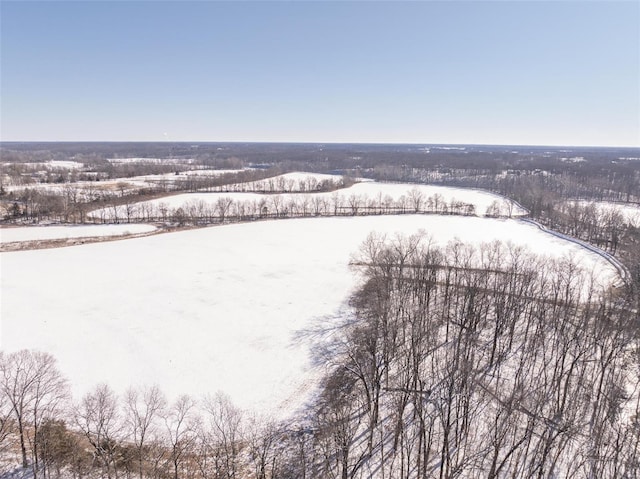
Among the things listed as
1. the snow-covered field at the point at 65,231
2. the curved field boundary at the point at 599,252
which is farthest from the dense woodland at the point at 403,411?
the snow-covered field at the point at 65,231

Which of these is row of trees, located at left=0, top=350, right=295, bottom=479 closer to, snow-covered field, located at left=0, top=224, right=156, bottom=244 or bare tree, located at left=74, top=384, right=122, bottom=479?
bare tree, located at left=74, top=384, right=122, bottom=479

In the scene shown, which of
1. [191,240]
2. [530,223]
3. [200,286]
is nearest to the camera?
[200,286]

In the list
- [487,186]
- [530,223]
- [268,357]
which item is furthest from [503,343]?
[487,186]

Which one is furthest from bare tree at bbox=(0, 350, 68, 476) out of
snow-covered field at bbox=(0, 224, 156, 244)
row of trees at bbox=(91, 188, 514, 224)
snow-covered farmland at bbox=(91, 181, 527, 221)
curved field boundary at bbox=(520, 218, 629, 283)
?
snow-covered farmland at bbox=(91, 181, 527, 221)

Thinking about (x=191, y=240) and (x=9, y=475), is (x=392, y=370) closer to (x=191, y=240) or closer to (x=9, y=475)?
(x=9, y=475)

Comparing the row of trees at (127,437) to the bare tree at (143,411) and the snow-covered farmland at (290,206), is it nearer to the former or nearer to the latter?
the bare tree at (143,411)

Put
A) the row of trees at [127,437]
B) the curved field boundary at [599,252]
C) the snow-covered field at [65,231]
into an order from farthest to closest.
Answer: the snow-covered field at [65,231]
the curved field boundary at [599,252]
the row of trees at [127,437]
